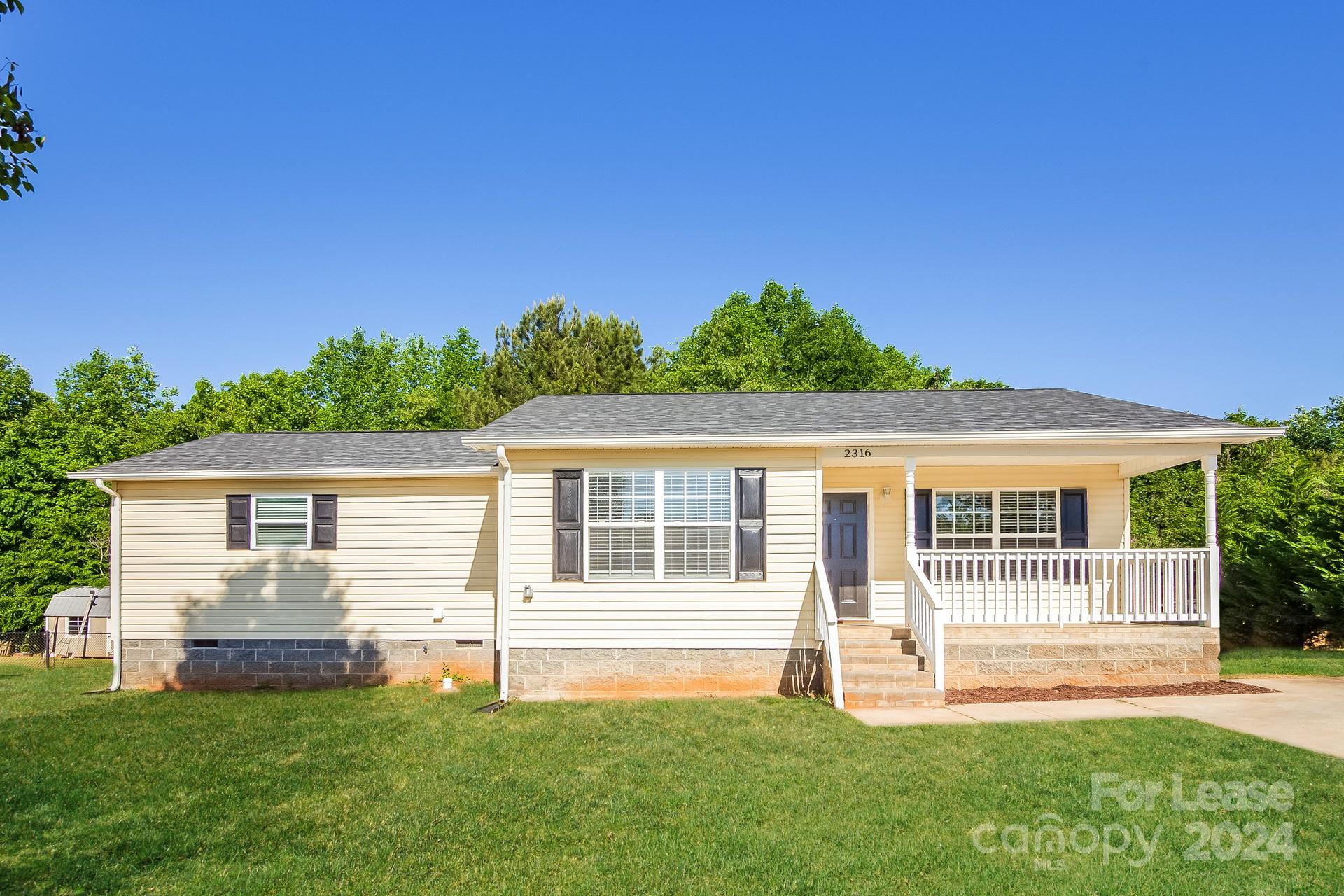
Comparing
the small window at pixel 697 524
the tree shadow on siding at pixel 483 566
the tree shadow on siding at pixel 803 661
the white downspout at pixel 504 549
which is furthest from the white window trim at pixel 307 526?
the tree shadow on siding at pixel 803 661

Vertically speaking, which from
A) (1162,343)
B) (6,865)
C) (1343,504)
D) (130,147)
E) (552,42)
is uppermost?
(552,42)

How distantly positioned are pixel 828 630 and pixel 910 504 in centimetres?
204

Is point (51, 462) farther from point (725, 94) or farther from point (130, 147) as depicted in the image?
point (725, 94)

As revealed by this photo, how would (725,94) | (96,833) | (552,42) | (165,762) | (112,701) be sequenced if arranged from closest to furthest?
(96,833) < (165,762) < (112,701) < (552,42) < (725,94)

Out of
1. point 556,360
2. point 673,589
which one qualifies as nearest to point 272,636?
point 673,589

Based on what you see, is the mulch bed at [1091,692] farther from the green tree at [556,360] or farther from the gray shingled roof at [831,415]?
the green tree at [556,360]

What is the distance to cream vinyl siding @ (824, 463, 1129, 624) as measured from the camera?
11.9 m

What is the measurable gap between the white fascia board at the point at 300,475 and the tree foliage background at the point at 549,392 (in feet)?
29.7

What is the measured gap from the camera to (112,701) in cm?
1077

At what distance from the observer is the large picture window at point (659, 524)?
1014 centimetres

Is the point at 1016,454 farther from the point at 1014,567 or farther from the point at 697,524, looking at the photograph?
the point at 697,524

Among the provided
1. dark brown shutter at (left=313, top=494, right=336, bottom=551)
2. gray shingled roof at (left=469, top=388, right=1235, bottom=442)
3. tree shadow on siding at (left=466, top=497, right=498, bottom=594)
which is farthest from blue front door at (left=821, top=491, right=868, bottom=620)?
dark brown shutter at (left=313, top=494, right=336, bottom=551)

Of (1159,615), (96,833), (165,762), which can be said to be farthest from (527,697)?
(1159,615)

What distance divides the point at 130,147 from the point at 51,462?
979 centimetres
